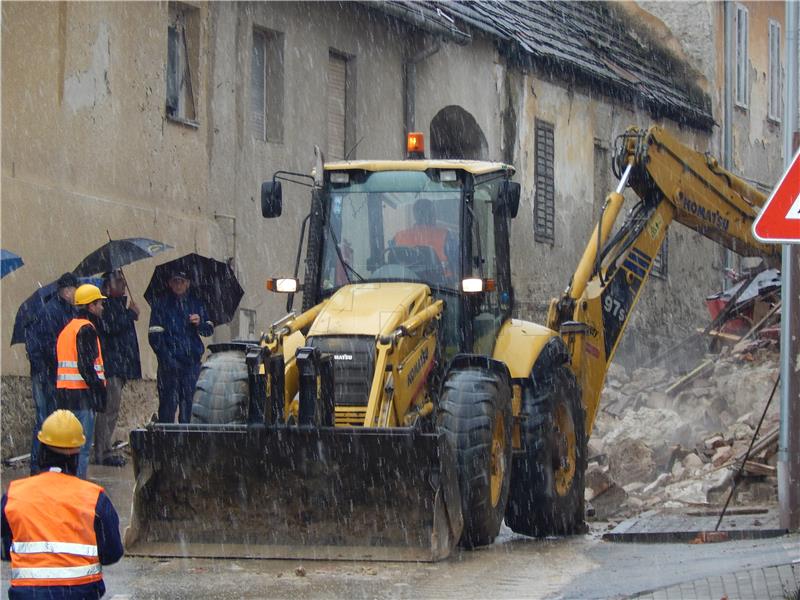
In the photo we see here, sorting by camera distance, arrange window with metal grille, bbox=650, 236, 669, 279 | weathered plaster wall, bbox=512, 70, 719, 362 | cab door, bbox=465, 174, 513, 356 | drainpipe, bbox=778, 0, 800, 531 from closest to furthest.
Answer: cab door, bbox=465, 174, 513, 356 → drainpipe, bbox=778, 0, 800, 531 → weathered plaster wall, bbox=512, 70, 719, 362 → window with metal grille, bbox=650, 236, 669, 279

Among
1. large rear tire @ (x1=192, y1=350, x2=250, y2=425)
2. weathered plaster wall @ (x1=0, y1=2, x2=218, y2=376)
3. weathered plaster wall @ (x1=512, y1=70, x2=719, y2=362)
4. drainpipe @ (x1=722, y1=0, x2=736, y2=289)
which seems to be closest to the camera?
large rear tire @ (x1=192, y1=350, x2=250, y2=425)

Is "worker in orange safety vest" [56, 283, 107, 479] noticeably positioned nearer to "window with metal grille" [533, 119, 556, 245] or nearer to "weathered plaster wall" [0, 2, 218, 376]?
"weathered plaster wall" [0, 2, 218, 376]

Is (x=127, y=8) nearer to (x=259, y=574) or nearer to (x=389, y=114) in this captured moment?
(x=389, y=114)

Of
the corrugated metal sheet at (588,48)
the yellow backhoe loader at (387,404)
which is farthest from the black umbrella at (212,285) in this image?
the corrugated metal sheet at (588,48)

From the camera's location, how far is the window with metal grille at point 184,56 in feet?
59.8

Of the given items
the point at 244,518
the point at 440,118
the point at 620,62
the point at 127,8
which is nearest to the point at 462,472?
the point at 244,518

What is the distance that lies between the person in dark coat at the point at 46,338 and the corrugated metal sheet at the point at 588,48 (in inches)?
365

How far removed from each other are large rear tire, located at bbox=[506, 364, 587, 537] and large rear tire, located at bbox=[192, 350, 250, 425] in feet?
7.23

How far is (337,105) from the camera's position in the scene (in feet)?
69.1

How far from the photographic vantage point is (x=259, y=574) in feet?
31.3

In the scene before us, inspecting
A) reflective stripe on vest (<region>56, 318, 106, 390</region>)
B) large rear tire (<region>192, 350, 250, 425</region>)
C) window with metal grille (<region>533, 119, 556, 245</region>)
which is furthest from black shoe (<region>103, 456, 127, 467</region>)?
window with metal grille (<region>533, 119, 556, 245</region>)

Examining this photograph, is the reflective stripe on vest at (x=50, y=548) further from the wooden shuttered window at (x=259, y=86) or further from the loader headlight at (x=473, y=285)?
the wooden shuttered window at (x=259, y=86)

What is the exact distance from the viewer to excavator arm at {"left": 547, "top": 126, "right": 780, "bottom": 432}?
1321cm

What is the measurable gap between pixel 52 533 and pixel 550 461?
6.26 m
